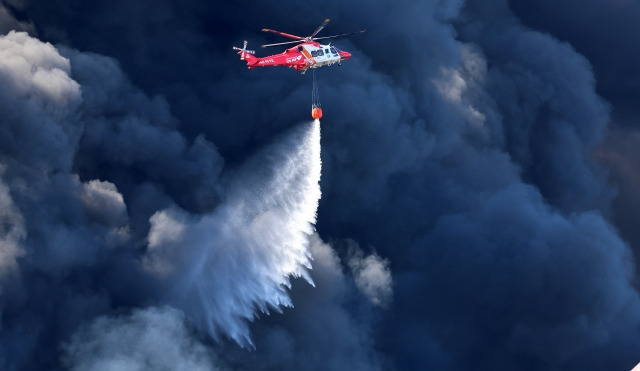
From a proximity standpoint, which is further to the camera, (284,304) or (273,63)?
(284,304)

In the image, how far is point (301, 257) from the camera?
178 metres

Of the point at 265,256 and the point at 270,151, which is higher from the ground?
the point at 270,151

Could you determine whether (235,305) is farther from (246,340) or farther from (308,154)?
(308,154)

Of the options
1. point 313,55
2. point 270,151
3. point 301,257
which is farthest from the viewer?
point 270,151

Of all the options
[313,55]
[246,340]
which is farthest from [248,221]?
[313,55]

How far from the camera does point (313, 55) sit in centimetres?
16412

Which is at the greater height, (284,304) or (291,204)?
(291,204)

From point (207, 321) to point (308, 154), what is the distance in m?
33.4

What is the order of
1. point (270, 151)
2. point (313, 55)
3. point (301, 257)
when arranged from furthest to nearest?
point (270, 151) < point (301, 257) < point (313, 55)

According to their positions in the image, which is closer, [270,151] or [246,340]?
[246,340]

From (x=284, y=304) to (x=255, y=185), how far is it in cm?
2296

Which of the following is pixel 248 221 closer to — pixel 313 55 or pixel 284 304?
pixel 284 304

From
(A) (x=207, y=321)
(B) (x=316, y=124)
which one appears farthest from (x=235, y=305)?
(B) (x=316, y=124)

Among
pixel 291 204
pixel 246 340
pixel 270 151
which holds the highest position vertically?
pixel 270 151
